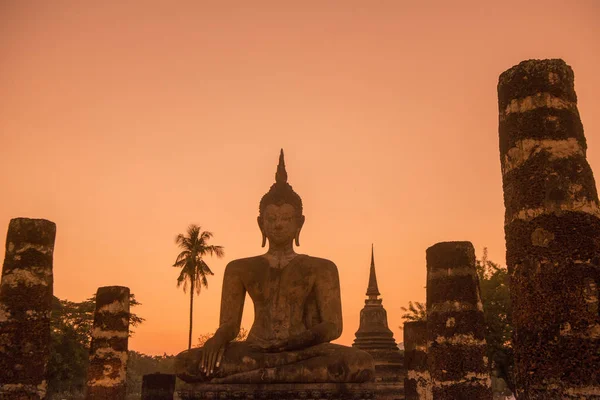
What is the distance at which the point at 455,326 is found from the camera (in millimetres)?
15406

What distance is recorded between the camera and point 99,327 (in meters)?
20.0

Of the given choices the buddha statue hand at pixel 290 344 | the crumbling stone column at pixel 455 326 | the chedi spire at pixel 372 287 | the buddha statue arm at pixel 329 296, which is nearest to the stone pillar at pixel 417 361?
the crumbling stone column at pixel 455 326

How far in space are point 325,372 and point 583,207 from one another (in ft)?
13.0

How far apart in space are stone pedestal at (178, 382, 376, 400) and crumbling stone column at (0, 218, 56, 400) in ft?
20.0

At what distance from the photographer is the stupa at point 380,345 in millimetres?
30188

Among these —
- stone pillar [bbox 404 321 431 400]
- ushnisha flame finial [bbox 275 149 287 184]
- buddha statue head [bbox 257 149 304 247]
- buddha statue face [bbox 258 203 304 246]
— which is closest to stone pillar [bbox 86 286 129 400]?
stone pillar [bbox 404 321 431 400]

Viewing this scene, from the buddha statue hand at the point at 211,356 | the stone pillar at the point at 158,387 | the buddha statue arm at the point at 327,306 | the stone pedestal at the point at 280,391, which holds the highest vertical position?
the buddha statue arm at the point at 327,306

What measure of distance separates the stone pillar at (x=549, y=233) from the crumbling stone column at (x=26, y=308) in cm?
1028

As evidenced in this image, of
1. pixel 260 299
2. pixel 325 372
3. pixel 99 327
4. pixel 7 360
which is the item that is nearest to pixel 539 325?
pixel 325 372

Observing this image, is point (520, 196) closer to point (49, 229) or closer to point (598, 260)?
point (598, 260)

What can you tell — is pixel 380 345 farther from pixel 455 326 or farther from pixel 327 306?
pixel 327 306

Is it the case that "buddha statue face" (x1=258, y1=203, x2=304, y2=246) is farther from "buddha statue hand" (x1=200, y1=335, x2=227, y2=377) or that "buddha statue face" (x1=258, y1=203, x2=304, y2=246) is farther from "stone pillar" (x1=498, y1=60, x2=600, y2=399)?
"stone pillar" (x1=498, y1=60, x2=600, y2=399)

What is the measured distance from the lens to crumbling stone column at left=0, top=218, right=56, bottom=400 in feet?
42.8

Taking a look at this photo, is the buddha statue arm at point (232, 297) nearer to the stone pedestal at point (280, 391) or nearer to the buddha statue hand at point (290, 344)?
the buddha statue hand at point (290, 344)
